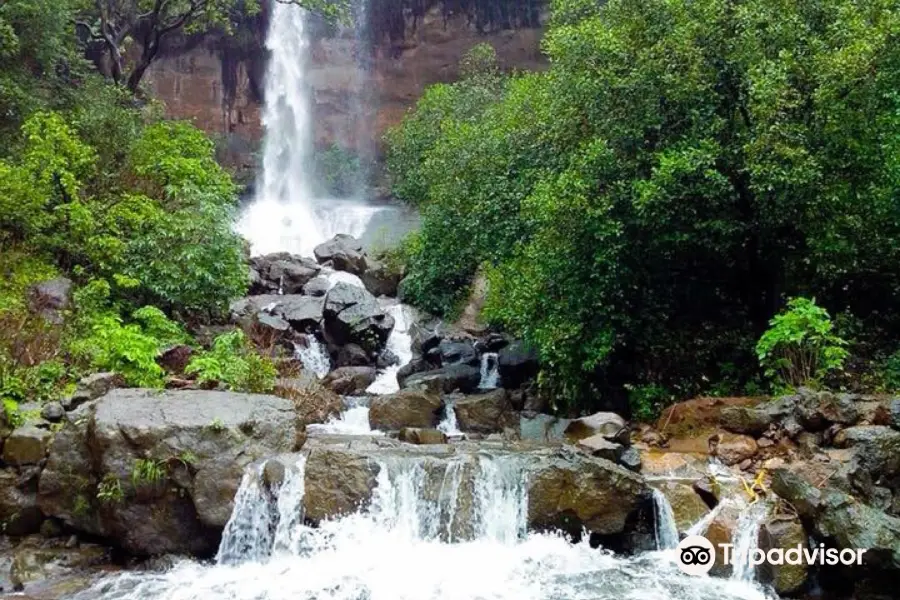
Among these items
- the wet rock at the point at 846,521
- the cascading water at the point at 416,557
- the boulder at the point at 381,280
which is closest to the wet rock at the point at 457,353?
the boulder at the point at 381,280

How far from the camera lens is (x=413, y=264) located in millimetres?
21312

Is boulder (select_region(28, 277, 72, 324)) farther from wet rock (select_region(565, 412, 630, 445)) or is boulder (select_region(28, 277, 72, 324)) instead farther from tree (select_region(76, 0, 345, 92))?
tree (select_region(76, 0, 345, 92))

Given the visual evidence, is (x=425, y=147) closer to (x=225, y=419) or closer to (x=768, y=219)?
(x=768, y=219)

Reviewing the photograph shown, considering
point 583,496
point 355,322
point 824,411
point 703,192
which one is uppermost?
point 703,192

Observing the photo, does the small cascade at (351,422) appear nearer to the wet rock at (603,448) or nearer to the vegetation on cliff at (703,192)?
the vegetation on cliff at (703,192)

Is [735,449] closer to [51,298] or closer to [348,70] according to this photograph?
[51,298]

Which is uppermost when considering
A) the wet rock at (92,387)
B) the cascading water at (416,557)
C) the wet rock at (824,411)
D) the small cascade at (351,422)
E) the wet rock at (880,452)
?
the wet rock at (92,387)

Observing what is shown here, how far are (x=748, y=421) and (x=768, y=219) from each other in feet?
10.2

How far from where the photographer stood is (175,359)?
11656 millimetres

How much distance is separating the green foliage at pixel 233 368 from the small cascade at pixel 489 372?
16.8 feet

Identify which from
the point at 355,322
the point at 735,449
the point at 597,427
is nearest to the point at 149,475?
the point at 597,427

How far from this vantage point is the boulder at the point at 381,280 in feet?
74.7

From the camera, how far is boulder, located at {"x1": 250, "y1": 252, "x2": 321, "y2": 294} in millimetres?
21109

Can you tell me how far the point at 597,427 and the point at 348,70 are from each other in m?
31.1
